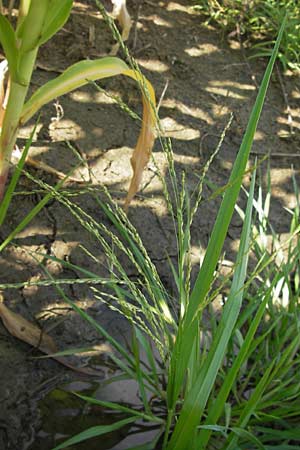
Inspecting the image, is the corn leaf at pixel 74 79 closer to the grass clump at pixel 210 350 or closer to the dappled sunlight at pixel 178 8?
the grass clump at pixel 210 350

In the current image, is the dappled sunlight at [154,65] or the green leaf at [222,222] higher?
the green leaf at [222,222]

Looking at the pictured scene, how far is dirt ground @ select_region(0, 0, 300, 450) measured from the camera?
1.86 metres

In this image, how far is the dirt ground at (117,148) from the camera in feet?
6.10

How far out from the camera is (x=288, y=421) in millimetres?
1733

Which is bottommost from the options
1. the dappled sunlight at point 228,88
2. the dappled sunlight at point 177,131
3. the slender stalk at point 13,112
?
the dappled sunlight at point 177,131

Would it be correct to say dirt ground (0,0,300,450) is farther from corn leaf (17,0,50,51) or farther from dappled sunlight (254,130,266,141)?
corn leaf (17,0,50,51)

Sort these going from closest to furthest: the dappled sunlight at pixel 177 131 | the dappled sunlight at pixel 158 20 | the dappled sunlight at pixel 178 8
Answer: the dappled sunlight at pixel 177 131 < the dappled sunlight at pixel 158 20 < the dappled sunlight at pixel 178 8

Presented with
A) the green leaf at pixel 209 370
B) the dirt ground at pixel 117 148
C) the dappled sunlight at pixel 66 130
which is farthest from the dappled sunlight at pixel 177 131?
the green leaf at pixel 209 370

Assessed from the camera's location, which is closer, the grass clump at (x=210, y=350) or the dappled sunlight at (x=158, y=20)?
the grass clump at (x=210, y=350)

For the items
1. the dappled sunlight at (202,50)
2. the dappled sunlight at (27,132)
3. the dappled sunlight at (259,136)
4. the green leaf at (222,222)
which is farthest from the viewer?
the dappled sunlight at (202,50)

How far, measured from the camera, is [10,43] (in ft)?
5.70

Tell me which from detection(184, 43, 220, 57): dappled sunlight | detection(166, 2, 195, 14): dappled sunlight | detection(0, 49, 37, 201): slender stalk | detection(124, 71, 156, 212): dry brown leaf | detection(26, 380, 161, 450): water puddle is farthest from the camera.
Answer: detection(166, 2, 195, 14): dappled sunlight

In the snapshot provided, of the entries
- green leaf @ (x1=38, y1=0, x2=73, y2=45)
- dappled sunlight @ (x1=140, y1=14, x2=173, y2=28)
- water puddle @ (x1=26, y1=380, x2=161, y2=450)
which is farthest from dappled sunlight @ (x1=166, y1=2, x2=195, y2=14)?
water puddle @ (x1=26, y1=380, x2=161, y2=450)

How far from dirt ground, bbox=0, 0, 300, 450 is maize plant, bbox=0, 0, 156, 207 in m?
0.32
